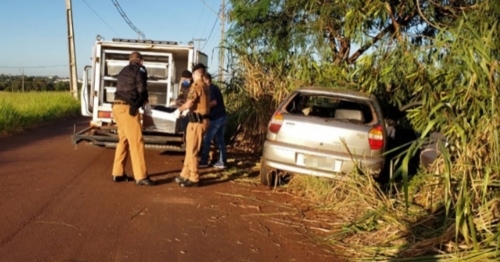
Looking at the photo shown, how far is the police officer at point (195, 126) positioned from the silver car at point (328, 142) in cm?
104

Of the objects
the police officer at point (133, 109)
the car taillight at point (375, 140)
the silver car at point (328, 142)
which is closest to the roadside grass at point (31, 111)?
the police officer at point (133, 109)

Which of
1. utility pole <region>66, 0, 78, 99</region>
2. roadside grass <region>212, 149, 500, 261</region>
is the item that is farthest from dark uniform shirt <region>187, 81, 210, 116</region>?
utility pole <region>66, 0, 78, 99</region>

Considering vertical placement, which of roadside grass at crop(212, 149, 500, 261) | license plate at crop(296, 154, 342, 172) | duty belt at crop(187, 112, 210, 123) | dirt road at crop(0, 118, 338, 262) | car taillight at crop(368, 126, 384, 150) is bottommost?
dirt road at crop(0, 118, 338, 262)

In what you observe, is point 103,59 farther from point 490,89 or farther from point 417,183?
point 490,89

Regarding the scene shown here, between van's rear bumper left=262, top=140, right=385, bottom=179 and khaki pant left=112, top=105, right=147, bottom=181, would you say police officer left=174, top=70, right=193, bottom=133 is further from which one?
van's rear bumper left=262, top=140, right=385, bottom=179

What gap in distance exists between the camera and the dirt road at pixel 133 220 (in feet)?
15.7

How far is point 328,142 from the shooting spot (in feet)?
22.9

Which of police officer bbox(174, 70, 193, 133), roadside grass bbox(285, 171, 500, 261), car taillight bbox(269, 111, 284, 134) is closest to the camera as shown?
roadside grass bbox(285, 171, 500, 261)

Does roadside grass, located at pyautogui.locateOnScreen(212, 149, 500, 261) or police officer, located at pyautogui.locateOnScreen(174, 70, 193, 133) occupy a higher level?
police officer, located at pyautogui.locateOnScreen(174, 70, 193, 133)

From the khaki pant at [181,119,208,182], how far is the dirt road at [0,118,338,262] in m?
0.26

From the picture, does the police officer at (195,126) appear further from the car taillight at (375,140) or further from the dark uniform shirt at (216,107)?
the car taillight at (375,140)

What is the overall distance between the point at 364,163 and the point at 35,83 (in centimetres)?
4096

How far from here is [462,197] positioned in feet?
15.8

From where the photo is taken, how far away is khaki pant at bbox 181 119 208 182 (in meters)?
7.57
